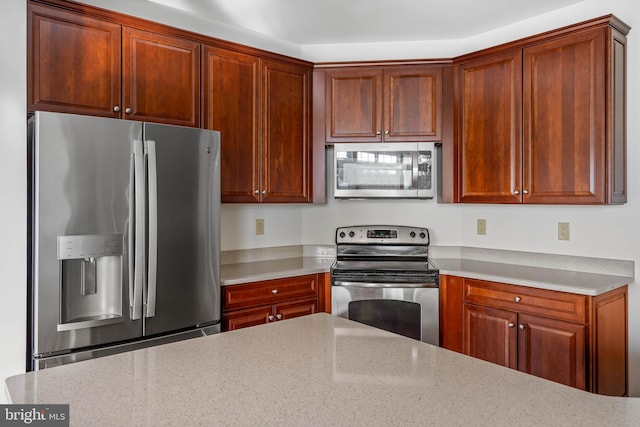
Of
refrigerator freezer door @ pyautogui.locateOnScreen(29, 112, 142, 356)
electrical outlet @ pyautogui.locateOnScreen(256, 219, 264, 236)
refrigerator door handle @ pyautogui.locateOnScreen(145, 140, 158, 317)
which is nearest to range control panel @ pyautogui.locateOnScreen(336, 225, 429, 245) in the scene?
electrical outlet @ pyautogui.locateOnScreen(256, 219, 264, 236)

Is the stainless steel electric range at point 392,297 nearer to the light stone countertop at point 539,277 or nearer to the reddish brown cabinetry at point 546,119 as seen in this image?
the light stone countertop at point 539,277

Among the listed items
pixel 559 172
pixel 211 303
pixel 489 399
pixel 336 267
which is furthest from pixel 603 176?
pixel 211 303

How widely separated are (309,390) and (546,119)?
90.2 inches

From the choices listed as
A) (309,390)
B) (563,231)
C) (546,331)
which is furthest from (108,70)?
(563,231)

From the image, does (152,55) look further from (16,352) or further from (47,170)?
(16,352)

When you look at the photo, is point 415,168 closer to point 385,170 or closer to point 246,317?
point 385,170

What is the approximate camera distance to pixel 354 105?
316 cm

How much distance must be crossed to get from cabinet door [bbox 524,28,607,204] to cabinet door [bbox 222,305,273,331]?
A: 1.71 m

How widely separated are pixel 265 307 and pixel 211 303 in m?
0.42

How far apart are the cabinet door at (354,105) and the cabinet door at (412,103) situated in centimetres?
7

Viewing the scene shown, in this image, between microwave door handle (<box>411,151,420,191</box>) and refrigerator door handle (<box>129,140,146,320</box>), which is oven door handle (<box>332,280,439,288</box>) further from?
refrigerator door handle (<box>129,140,146,320</box>)

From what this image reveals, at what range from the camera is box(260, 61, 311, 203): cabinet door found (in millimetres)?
2971

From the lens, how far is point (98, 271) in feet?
6.51

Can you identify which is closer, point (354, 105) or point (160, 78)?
point (160, 78)
